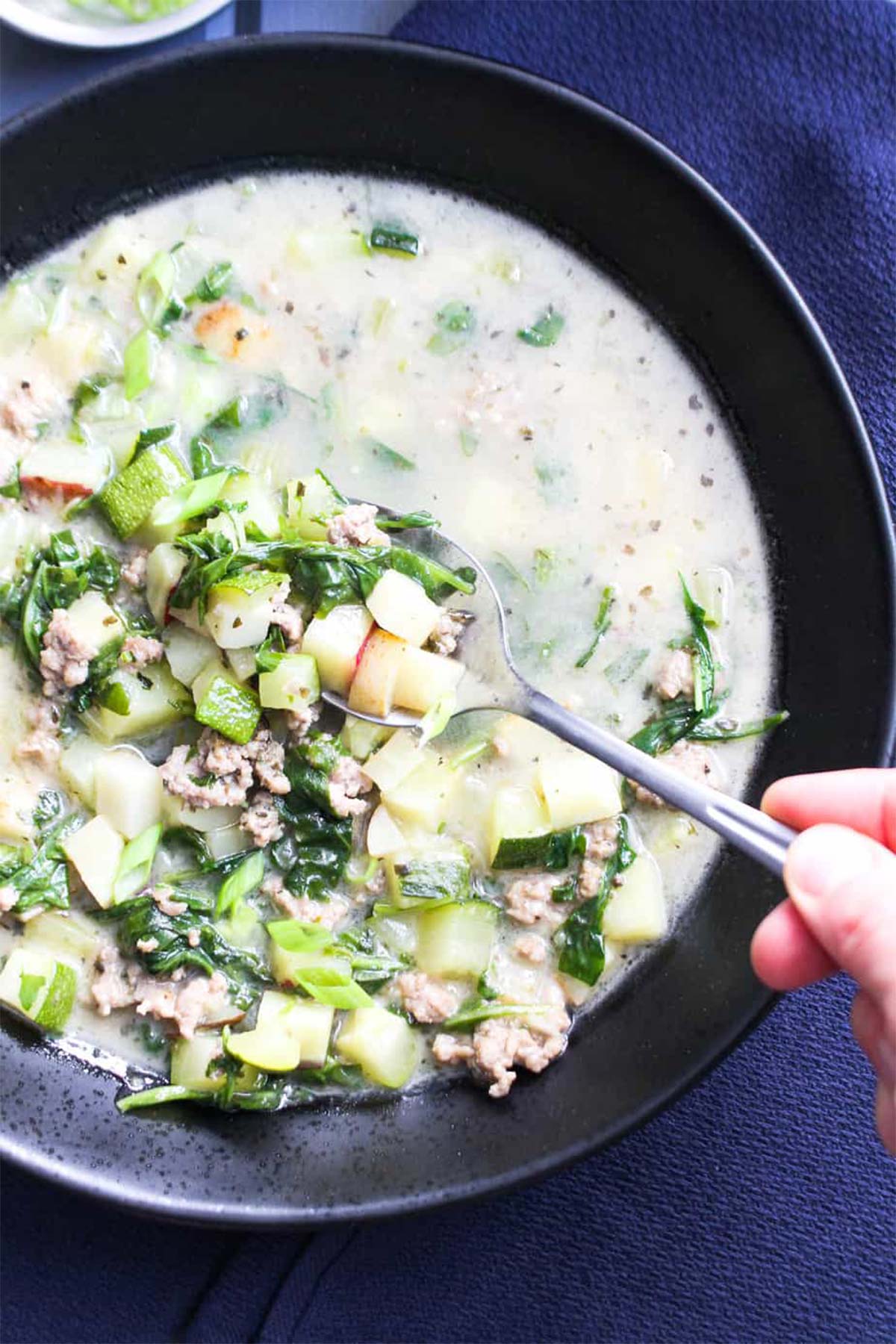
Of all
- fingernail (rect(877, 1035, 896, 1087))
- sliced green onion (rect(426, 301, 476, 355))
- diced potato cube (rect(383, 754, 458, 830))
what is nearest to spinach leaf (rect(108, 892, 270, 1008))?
diced potato cube (rect(383, 754, 458, 830))

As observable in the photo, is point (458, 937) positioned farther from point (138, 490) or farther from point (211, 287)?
point (211, 287)

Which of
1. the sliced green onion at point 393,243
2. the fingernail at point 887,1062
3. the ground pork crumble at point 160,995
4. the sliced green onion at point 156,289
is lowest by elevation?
the ground pork crumble at point 160,995

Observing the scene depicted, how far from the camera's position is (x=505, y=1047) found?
3.41 metres

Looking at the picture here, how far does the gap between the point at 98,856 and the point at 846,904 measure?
1.96 meters

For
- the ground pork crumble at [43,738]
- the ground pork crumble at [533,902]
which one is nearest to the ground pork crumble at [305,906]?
the ground pork crumble at [533,902]

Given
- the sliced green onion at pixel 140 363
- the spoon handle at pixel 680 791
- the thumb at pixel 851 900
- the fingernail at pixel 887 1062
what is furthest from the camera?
the sliced green onion at pixel 140 363

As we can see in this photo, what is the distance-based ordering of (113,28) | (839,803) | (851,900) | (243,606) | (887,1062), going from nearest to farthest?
(851,900) < (887,1062) < (839,803) < (243,606) < (113,28)

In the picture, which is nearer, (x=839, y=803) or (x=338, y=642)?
(x=839, y=803)

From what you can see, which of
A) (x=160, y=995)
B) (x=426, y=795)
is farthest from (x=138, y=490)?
(x=160, y=995)

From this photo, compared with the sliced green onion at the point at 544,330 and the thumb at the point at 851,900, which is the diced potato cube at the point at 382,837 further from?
the sliced green onion at the point at 544,330

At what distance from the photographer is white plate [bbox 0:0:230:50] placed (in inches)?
152

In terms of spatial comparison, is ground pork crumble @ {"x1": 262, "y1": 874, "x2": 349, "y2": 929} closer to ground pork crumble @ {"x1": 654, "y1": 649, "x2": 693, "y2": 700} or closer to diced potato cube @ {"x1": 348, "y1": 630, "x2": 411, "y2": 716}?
diced potato cube @ {"x1": 348, "y1": 630, "x2": 411, "y2": 716}

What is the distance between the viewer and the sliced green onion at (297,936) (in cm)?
339

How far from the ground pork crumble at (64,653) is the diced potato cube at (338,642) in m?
0.60
